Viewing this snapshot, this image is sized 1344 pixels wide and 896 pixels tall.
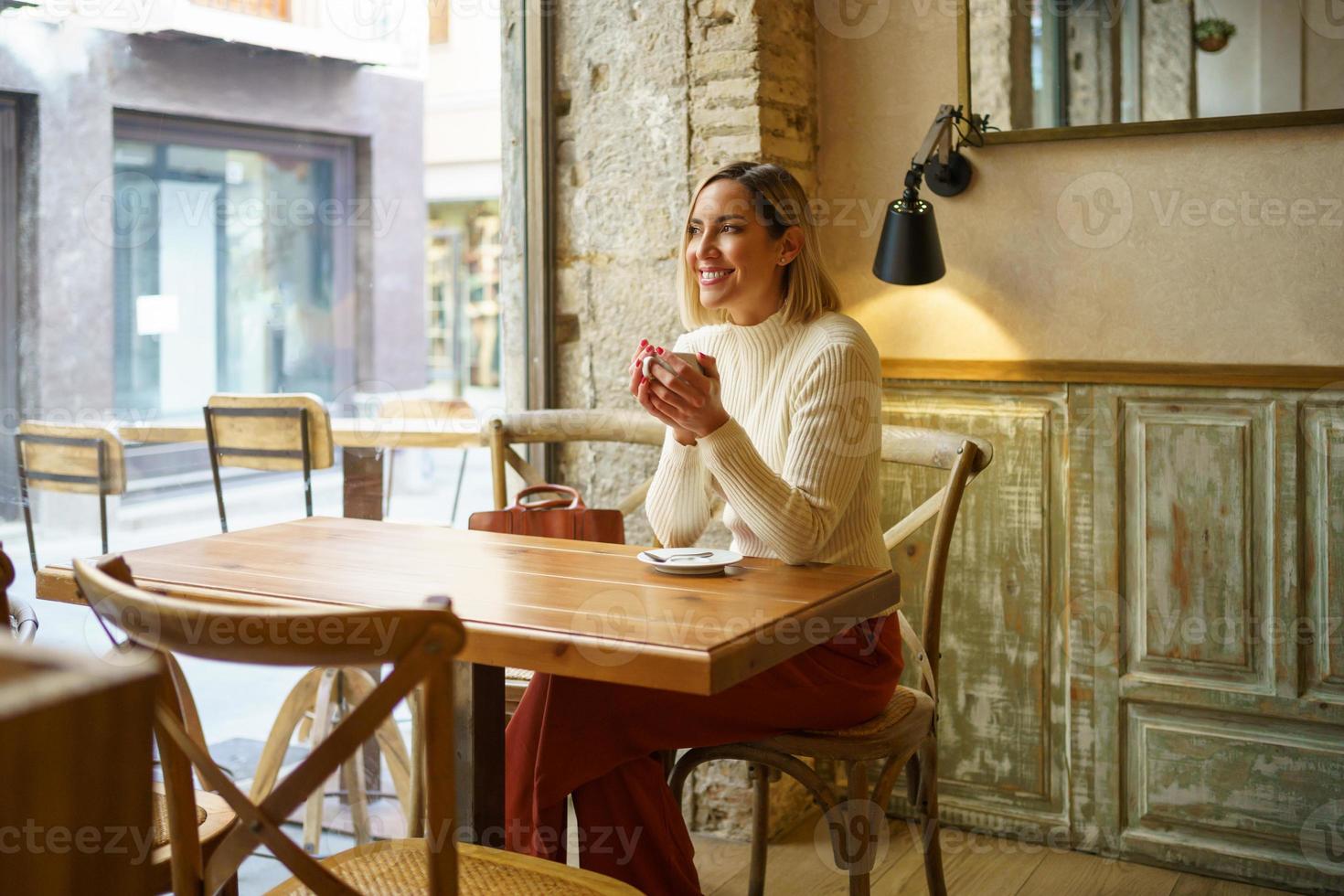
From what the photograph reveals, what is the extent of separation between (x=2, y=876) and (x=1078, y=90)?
8.44ft

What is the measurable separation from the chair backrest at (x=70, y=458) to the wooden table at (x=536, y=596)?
0.96 feet

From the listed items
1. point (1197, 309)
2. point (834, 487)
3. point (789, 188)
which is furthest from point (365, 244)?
point (1197, 309)

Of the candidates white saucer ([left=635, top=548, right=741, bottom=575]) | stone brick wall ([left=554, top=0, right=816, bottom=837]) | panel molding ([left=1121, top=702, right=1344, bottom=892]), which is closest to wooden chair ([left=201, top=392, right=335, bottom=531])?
stone brick wall ([left=554, top=0, right=816, bottom=837])

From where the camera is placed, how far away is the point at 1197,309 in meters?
2.64

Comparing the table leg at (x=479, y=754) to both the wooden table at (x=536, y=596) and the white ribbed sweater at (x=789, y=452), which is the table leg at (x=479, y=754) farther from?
the white ribbed sweater at (x=789, y=452)

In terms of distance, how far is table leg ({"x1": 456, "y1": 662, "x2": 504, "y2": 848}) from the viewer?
5.58ft

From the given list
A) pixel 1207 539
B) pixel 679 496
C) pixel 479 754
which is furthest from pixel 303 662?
pixel 1207 539

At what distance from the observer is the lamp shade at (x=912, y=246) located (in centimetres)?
270

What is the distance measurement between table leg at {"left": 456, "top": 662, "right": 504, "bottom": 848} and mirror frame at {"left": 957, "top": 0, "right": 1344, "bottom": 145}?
1742mm

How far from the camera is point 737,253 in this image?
229 centimetres

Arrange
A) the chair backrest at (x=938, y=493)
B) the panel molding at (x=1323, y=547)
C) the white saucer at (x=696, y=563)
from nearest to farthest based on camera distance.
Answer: the white saucer at (x=696, y=563) → the chair backrest at (x=938, y=493) → the panel molding at (x=1323, y=547)

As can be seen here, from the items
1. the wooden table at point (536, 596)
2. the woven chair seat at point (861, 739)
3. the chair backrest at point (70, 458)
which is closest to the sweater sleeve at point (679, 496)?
the wooden table at point (536, 596)

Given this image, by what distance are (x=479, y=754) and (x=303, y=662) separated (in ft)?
2.03

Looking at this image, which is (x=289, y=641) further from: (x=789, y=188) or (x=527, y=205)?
(x=527, y=205)
